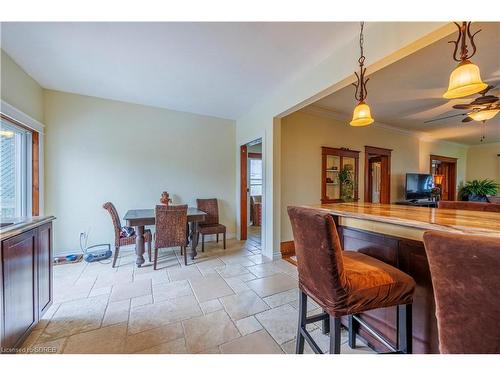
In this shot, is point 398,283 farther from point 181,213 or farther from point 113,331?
point 181,213

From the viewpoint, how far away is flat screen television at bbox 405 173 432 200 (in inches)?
220

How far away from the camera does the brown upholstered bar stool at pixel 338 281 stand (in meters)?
1.10

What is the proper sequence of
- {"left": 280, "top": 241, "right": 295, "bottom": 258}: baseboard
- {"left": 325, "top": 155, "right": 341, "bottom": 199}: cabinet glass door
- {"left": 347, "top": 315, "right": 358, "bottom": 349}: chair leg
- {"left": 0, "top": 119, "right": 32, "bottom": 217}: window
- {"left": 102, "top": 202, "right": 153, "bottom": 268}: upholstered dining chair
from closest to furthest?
{"left": 347, "top": 315, "right": 358, "bottom": 349}: chair leg → {"left": 0, "top": 119, "right": 32, "bottom": 217}: window → {"left": 102, "top": 202, "right": 153, "bottom": 268}: upholstered dining chair → {"left": 280, "top": 241, "right": 295, "bottom": 258}: baseboard → {"left": 325, "top": 155, "right": 341, "bottom": 199}: cabinet glass door

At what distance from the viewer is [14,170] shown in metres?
2.86

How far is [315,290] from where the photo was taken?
1262mm

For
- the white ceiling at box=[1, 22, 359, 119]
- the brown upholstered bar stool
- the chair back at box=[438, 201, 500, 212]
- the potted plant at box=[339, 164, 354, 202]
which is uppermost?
the white ceiling at box=[1, 22, 359, 119]

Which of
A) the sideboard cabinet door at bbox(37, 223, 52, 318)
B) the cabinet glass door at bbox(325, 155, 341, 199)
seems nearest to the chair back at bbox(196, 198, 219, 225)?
the cabinet glass door at bbox(325, 155, 341, 199)

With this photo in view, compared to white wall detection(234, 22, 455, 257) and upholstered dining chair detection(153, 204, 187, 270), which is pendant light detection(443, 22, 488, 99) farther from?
upholstered dining chair detection(153, 204, 187, 270)

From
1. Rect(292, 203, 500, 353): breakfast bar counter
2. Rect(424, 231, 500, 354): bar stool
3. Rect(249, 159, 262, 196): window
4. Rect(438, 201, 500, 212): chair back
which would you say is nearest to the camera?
Rect(424, 231, 500, 354): bar stool

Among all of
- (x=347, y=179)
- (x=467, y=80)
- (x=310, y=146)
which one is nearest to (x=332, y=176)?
(x=347, y=179)

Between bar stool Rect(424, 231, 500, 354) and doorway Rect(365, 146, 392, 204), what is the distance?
4807 millimetres

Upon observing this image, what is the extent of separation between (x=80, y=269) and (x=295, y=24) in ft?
13.1

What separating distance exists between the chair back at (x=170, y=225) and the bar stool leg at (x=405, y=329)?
264cm
